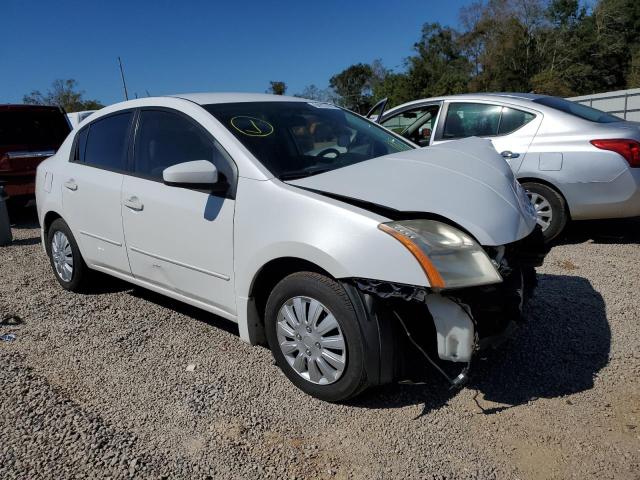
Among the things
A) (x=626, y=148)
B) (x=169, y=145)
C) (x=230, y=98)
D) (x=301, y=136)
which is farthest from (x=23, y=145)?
(x=626, y=148)

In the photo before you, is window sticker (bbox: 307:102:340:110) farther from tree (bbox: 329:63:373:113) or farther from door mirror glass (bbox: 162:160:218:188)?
tree (bbox: 329:63:373:113)

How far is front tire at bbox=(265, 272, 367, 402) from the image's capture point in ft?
8.52

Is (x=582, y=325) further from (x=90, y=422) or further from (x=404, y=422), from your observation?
(x=90, y=422)

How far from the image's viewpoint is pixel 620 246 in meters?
5.48

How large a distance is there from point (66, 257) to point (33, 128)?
15.3 ft

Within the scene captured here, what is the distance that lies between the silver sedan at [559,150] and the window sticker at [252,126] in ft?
7.48

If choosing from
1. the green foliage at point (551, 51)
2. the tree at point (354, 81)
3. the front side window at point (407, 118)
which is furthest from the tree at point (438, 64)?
the front side window at point (407, 118)

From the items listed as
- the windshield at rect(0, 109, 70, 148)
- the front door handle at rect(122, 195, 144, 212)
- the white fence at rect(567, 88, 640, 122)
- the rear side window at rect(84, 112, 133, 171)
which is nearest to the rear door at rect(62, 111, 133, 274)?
the rear side window at rect(84, 112, 133, 171)

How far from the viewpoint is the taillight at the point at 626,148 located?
4922 mm

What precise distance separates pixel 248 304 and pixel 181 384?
2.10 feet

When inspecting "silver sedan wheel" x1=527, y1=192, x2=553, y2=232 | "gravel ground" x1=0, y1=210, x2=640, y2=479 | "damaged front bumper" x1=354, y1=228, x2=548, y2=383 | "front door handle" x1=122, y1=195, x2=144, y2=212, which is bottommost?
"gravel ground" x1=0, y1=210, x2=640, y2=479

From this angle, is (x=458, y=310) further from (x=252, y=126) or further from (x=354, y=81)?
(x=354, y=81)

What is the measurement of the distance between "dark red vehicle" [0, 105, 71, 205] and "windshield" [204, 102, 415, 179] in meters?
5.88

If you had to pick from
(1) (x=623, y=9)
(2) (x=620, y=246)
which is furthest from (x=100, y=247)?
(1) (x=623, y=9)
